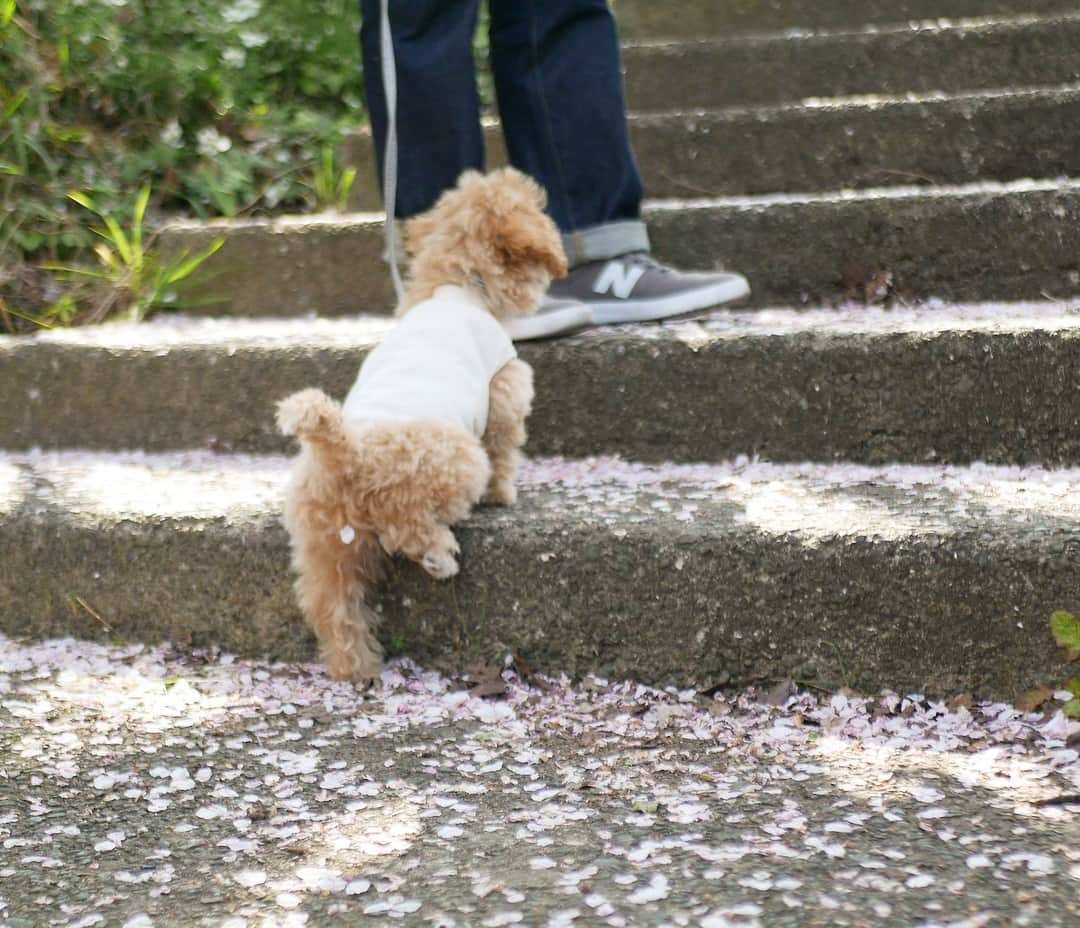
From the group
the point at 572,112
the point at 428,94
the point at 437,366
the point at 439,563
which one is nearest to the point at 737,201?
the point at 572,112

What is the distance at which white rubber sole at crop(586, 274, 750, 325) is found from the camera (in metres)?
2.68

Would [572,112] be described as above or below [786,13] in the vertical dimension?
below

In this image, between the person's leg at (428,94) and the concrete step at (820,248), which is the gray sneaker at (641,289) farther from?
the person's leg at (428,94)

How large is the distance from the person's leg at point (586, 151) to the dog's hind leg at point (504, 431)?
44 cm

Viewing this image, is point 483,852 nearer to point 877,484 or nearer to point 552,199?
point 877,484

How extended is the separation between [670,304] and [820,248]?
47 cm

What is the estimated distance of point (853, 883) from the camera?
1354mm

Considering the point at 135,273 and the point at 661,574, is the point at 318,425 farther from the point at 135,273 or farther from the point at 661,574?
the point at 135,273

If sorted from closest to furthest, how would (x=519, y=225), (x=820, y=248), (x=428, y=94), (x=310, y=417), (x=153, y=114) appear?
(x=310, y=417), (x=519, y=225), (x=428, y=94), (x=820, y=248), (x=153, y=114)

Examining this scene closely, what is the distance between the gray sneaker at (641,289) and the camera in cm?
268

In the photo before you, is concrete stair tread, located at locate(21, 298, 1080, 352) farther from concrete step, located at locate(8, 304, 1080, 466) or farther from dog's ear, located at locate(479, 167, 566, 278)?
dog's ear, located at locate(479, 167, 566, 278)

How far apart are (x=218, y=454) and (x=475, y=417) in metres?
0.92

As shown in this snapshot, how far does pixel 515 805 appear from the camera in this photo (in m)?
1.63

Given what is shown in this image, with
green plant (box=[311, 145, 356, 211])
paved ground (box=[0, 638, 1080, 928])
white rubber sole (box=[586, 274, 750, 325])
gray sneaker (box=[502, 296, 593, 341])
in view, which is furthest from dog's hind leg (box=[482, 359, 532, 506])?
green plant (box=[311, 145, 356, 211])
